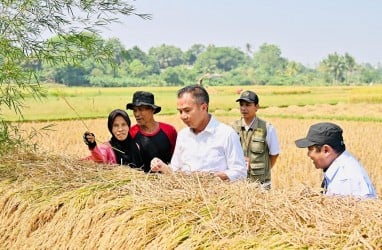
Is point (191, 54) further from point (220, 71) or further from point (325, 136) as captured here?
point (325, 136)

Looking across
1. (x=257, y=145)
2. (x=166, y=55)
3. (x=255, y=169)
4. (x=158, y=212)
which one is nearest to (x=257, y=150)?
(x=257, y=145)

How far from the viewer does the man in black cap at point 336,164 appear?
12.4ft

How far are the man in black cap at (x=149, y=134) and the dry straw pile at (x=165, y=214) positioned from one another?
30.7 inches

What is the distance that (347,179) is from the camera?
3807mm

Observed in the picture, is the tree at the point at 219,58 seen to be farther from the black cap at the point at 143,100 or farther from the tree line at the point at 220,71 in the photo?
the black cap at the point at 143,100

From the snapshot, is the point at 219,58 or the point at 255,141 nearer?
the point at 255,141

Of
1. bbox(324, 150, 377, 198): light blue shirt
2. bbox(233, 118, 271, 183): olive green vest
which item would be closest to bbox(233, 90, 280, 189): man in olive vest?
bbox(233, 118, 271, 183): olive green vest

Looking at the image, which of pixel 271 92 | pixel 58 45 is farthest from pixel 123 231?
pixel 271 92

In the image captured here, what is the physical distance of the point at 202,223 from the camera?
2.84m

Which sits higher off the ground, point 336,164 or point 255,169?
point 336,164

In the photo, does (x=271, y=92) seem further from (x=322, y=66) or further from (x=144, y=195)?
(x=322, y=66)

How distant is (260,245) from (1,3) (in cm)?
349

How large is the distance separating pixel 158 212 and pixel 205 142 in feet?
4.25

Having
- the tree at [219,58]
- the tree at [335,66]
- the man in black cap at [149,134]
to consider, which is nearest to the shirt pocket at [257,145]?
the man in black cap at [149,134]
